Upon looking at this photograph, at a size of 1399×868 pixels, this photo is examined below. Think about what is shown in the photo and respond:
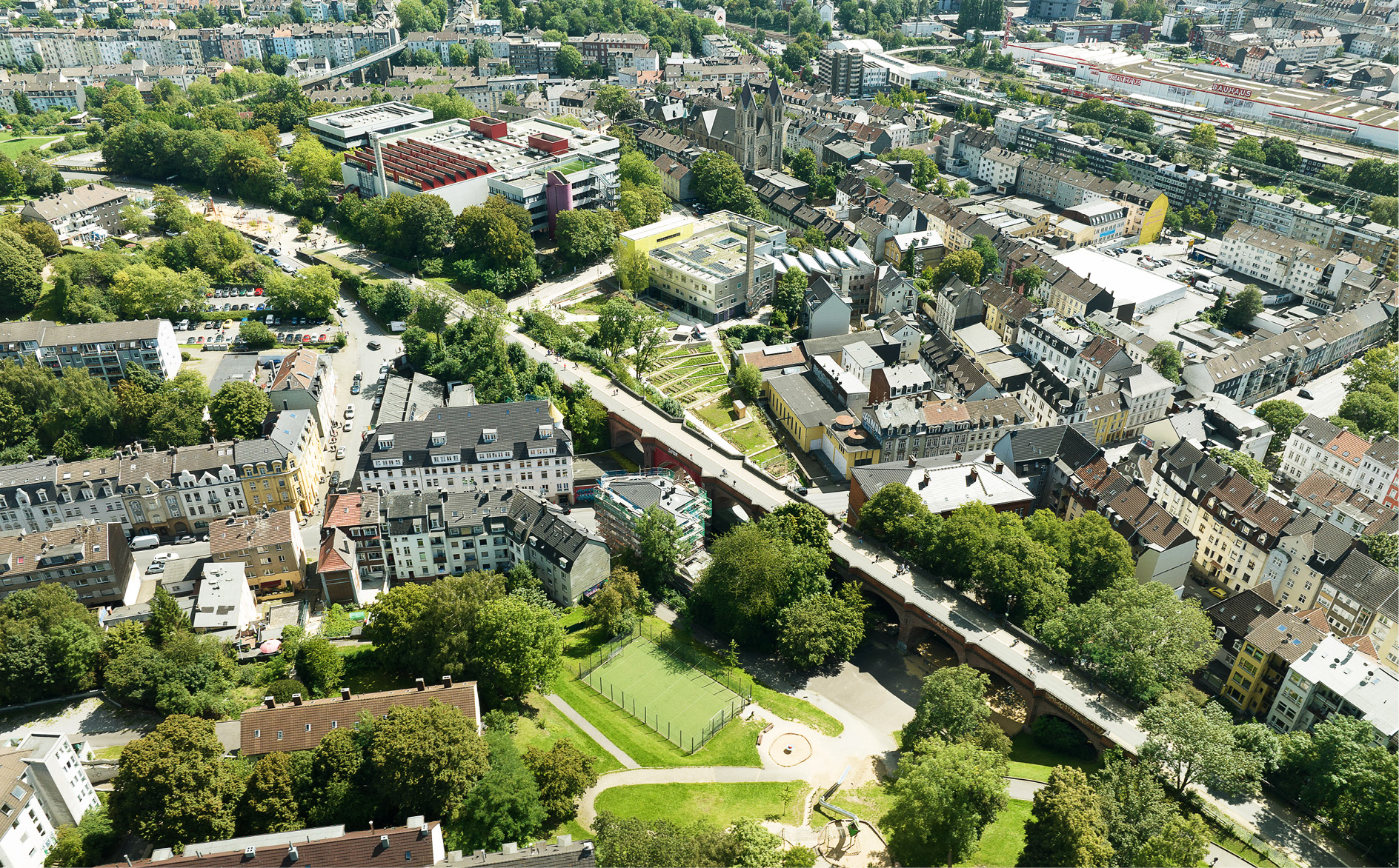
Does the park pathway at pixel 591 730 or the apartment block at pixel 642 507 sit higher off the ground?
the apartment block at pixel 642 507

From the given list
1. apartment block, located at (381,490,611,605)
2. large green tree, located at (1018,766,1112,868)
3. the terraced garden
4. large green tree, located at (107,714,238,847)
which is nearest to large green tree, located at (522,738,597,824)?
large green tree, located at (107,714,238,847)

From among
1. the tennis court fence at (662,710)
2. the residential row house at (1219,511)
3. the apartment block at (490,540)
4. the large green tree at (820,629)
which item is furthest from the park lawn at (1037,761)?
the apartment block at (490,540)

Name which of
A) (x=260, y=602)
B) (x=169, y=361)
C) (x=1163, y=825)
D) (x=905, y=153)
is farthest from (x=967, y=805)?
(x=905, y=153)

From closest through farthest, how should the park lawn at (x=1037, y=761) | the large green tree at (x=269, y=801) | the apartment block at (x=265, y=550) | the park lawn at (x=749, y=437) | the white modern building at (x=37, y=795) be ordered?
the white modern building at (x=37, y=795) → the large green tree at (x=269, y=801) → the park lawn at (x=1037, y=761) → the apartment block at (x=265, y=550) → the park lawn at (x=749, y=437)

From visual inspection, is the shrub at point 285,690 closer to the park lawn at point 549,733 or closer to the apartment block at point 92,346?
the park lawn at point 549,733

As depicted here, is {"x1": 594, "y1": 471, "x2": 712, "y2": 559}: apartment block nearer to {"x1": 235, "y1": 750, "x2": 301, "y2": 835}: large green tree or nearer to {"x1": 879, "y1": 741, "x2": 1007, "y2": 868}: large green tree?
{"x1": 879, "y1": 741, "x2": 1007, "y2": 868}: large green tree

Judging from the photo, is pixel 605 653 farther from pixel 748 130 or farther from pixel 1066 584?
pixel 748 130

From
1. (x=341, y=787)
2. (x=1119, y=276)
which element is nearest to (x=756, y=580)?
(x=341, y=787)
